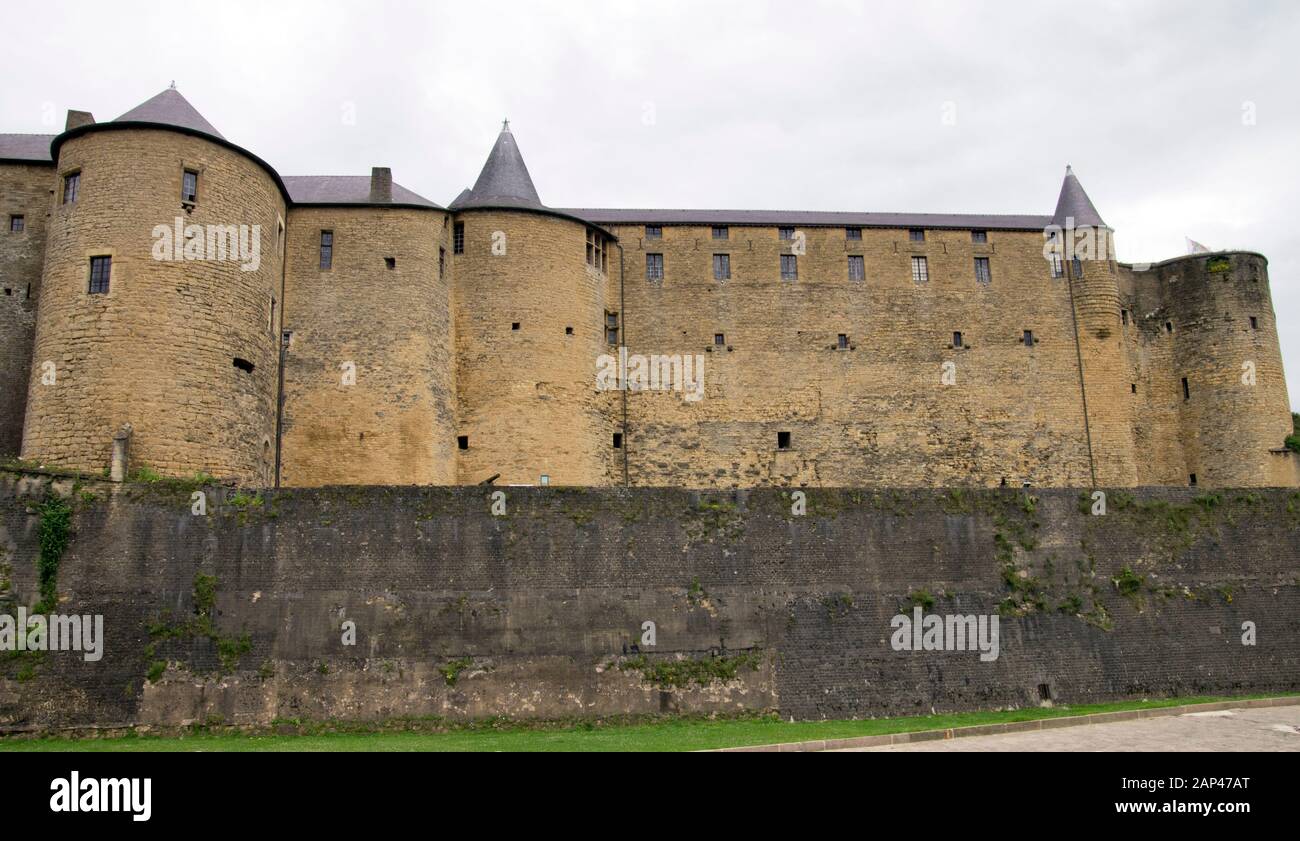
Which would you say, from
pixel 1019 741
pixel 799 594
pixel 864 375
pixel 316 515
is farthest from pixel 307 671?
pixel 864 375

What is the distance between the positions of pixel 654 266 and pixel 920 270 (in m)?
10.2

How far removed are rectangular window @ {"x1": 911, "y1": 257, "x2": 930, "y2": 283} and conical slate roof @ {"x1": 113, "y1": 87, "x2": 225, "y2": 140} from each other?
24.4 meters

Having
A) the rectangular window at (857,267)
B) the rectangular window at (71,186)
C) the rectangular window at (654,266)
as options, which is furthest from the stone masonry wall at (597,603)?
the rectangular window at (654,266)

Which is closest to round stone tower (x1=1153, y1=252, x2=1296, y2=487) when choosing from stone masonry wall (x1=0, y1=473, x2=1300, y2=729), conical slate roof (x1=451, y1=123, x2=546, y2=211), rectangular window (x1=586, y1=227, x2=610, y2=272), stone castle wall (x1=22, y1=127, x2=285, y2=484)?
stone masonry wall (x1=0, y1=473, x2=1300, y2=729)

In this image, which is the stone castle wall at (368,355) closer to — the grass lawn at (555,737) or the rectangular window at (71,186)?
the rectangular window at (71,186)

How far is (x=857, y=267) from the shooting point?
38312 millimetres

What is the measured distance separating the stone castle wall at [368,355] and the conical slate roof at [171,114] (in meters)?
4.87

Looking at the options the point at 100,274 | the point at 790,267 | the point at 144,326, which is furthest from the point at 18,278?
the point at 790,267

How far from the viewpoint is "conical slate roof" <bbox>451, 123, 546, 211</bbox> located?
33.9 meters

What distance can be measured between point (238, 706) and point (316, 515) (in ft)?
13.4

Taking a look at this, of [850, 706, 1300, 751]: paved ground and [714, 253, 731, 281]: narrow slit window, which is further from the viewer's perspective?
[714, 253, 731, 281]: narrow slit window

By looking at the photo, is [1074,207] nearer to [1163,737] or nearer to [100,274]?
[1163,737]

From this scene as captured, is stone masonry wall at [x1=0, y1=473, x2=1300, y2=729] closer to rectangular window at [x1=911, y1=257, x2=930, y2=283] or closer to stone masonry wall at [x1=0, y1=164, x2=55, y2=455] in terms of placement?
stone masonry wall at [x1=0, y1=164, x2=55, y2=455]

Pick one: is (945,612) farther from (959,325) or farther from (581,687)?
(959,325)
